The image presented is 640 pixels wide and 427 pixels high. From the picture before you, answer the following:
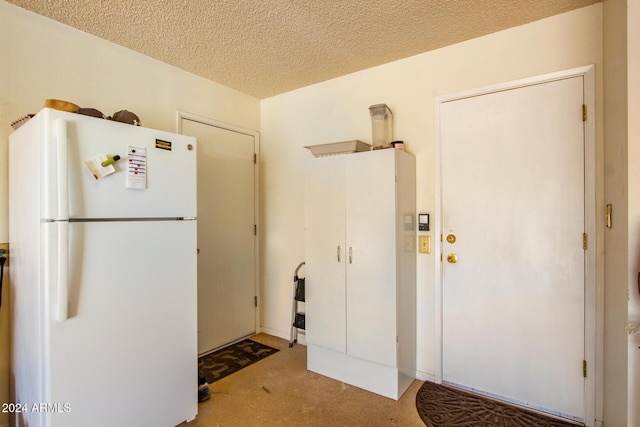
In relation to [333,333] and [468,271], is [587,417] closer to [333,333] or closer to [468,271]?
[468,271]

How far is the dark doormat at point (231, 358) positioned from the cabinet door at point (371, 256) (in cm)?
101

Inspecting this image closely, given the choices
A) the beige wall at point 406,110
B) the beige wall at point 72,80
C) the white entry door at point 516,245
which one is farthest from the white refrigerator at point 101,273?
the white entry door at point 516,245

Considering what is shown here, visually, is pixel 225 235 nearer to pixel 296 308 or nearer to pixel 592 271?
pixel 296 308

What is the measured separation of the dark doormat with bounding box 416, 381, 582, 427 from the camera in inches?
77.7

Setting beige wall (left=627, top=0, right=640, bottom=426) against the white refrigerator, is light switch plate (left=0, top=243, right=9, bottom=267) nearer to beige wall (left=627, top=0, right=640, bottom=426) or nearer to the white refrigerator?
the white refrigerator

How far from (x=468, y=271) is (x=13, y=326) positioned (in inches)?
117

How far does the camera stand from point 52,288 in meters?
1.45

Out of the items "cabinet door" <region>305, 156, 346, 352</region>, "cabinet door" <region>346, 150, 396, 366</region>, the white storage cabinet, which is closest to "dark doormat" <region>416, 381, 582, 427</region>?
the white storage cabinet

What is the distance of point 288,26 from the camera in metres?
2.16

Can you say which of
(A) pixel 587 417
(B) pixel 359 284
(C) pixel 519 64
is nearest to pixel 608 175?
(C) pixel 519 64

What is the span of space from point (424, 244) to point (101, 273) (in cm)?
214

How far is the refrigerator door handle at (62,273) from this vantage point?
4.74 ft

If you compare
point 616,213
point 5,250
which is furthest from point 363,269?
point 5,250

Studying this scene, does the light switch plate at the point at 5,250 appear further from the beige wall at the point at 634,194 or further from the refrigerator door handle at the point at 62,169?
the beige wall at the point at 634,194
